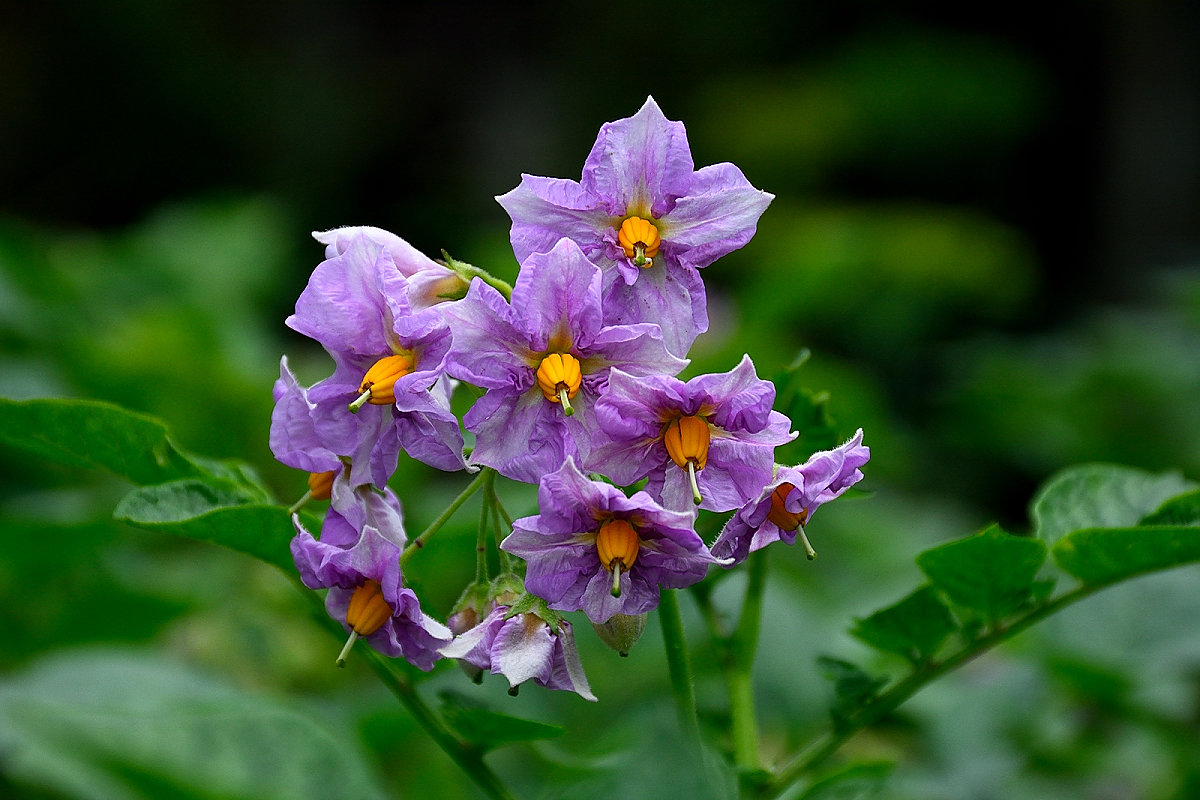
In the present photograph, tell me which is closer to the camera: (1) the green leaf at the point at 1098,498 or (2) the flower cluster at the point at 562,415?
(2) the flower cluster at the point at 562,415

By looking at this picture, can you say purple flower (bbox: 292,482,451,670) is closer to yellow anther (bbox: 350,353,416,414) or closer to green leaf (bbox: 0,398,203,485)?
yellow anther (bbox: 350,353,416,414)

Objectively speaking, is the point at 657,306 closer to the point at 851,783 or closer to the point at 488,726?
the point at 488,726

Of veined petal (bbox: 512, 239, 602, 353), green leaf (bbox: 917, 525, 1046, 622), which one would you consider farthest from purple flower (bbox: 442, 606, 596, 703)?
green leaf (bbox: 917, 525, 1046, 622)

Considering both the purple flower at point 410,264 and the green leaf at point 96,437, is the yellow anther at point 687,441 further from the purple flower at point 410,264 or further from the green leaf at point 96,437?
the green leaf at point 96,437

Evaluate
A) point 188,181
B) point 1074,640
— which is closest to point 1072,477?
point 1074,640

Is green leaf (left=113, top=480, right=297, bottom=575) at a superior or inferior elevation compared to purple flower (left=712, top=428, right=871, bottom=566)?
superior

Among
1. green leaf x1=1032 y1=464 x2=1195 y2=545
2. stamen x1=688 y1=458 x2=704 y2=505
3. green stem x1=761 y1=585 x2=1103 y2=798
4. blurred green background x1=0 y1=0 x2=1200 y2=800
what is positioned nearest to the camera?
stamen x1=688 y1=458 x2=704 y2=505

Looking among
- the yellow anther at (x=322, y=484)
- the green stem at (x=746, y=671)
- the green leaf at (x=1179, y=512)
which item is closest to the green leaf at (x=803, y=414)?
the green stem at (x=746, y=671)
